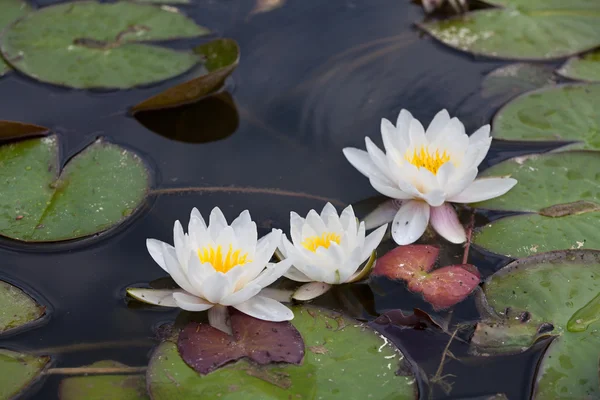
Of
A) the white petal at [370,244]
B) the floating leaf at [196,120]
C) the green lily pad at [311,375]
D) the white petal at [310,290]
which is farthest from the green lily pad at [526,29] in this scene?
the green lily pad at [311,375]

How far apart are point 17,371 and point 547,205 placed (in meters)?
2.44

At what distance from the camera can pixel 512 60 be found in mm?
4230

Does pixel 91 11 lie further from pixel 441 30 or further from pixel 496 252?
pixel 496 252

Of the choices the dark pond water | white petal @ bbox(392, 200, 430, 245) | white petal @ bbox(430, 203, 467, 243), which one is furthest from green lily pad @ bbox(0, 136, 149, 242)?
white petal @ bbox(430, 203, 467, 243)

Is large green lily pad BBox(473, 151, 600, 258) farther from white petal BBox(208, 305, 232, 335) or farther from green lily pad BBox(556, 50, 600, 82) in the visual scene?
white petal BBox(208, 305, 232, 335)

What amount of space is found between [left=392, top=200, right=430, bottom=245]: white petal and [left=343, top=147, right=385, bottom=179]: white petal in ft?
0.73

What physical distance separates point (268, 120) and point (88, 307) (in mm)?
1551

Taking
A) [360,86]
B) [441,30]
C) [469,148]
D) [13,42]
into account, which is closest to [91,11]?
[13,42]

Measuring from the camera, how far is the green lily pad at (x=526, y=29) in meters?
4.23

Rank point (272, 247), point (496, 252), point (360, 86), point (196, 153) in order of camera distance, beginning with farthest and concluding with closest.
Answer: point (360, 86) < point (196, 153) < point (496, 252) < point (272, 247)

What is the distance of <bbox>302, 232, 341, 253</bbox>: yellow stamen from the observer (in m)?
2.71

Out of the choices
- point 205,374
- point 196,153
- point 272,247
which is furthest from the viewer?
point 196,153

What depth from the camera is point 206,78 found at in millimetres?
3707

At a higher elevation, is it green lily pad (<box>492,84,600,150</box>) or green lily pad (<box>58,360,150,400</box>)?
green lily pad (<box>492,84,600,150</box>)
